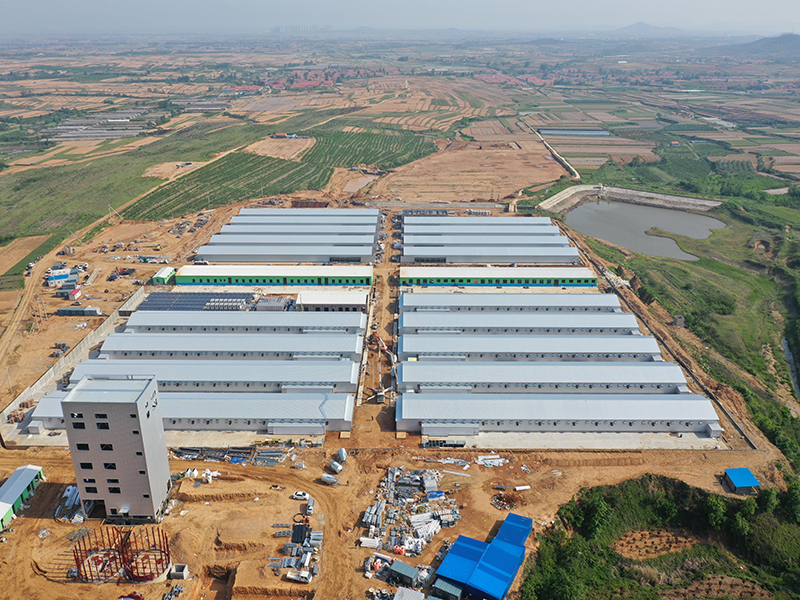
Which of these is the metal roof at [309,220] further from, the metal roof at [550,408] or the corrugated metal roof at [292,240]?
the metal roof at [550,408]

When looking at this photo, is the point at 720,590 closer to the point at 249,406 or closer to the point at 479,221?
the point at 249,406

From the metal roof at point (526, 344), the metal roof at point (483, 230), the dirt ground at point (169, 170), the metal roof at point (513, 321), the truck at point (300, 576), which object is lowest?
the truck at point (300, 576)

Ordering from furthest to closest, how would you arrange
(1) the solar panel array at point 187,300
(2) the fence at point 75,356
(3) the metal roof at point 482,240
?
1. (3) the metal roof at point 482,240
2. (1) the solar panel array at point 187,300
3. (2) the fence at point 75,356

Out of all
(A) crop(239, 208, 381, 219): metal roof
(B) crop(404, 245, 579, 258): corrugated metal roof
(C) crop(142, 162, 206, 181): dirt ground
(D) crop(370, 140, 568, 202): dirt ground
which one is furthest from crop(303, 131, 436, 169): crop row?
(B) crop(404, 245, 579, 258): corrugated metal roof

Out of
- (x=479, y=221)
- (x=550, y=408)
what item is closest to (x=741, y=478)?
(x=550, y=408)

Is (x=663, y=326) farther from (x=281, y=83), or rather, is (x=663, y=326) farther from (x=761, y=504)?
(x=281, y=83)

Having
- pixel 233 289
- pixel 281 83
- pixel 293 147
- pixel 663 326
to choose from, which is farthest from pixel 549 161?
pixel 281 83

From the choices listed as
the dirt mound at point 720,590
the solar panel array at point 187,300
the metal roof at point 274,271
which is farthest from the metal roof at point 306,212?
the dirt mound at point 720,590

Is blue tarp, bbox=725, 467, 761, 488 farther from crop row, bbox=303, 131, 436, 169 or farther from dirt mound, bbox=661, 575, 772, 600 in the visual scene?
crop row, bbox=303, 131, 436, 169

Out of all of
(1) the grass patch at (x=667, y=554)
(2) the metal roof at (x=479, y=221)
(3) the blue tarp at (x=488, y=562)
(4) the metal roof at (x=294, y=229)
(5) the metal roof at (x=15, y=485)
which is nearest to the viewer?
(3) the blue tarp at (x=488, y=562)
